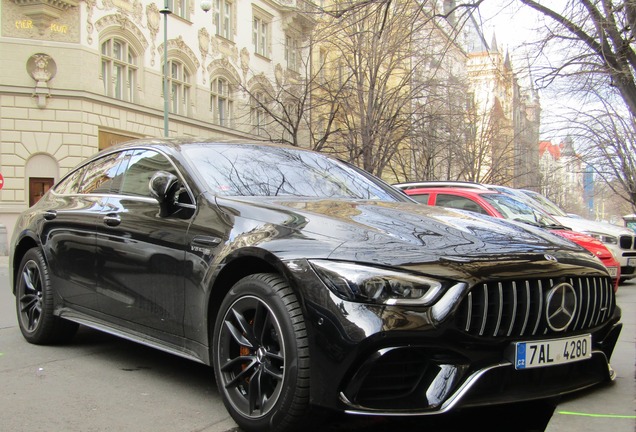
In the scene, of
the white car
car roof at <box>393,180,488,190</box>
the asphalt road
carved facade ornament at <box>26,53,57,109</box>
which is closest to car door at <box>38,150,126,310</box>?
the asphalt road

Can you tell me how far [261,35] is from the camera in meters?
33.2

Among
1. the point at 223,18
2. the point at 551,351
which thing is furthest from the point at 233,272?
the point at 223,18

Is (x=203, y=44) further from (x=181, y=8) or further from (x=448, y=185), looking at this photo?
(x=448, y=185)

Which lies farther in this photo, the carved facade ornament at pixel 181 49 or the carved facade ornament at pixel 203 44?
the carved facade ornament at pixel 203 44

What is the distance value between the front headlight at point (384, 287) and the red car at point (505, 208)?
7.01m

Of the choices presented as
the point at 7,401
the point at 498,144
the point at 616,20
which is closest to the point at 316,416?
the point at 7,401

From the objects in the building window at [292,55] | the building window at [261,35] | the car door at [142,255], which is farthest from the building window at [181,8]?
the car door at [142,255]

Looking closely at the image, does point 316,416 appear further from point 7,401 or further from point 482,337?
point 7,401

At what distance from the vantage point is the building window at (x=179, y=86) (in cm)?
2720

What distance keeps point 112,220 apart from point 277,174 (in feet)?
3.73

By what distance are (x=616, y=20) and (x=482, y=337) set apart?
16690 mm

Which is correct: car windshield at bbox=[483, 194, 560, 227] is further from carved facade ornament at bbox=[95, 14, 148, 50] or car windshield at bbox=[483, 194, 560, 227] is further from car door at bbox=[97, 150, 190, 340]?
carved facade ornament at bbox=[95, 14, 148, 50]

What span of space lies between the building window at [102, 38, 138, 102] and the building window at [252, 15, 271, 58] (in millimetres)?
8643

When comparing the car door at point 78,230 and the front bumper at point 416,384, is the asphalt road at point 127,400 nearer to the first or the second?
the front bumper at point 416,384
